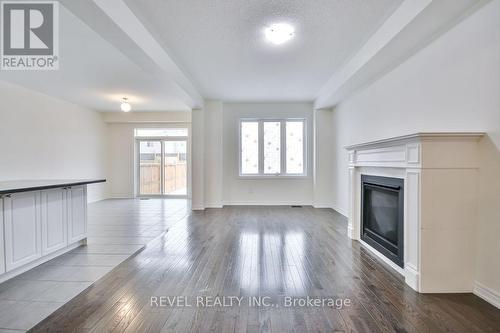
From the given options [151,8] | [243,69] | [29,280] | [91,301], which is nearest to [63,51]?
[151,8]

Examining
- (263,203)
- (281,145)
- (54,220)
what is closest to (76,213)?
(54,220)

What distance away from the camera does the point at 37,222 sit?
2.83 metres

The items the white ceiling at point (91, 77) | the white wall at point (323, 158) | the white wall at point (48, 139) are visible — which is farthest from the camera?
the white wall at point (323, 158)

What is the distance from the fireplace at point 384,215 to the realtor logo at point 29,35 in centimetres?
399

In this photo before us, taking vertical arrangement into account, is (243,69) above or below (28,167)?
above

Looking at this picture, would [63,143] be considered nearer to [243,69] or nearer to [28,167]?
[28,167]

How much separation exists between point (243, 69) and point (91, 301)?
379cm

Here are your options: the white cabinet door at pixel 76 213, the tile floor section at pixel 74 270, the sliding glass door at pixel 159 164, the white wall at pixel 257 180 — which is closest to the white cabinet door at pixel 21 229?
the tile floor section at pixel 74 270

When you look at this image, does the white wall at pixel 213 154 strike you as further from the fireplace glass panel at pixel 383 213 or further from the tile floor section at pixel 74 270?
the fireplace glass panel at pixel 383 213

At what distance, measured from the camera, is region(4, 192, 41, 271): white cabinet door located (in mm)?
2498

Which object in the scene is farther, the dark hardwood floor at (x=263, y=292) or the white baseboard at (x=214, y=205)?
the white baseboard at (x=214, y=205)

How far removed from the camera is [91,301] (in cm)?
215

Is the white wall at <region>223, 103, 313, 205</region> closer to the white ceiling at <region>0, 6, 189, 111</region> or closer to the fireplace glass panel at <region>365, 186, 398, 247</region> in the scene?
the white ceiling at <region>0, 6, 189, 111</region>

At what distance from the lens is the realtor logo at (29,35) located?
2693 millimetres
